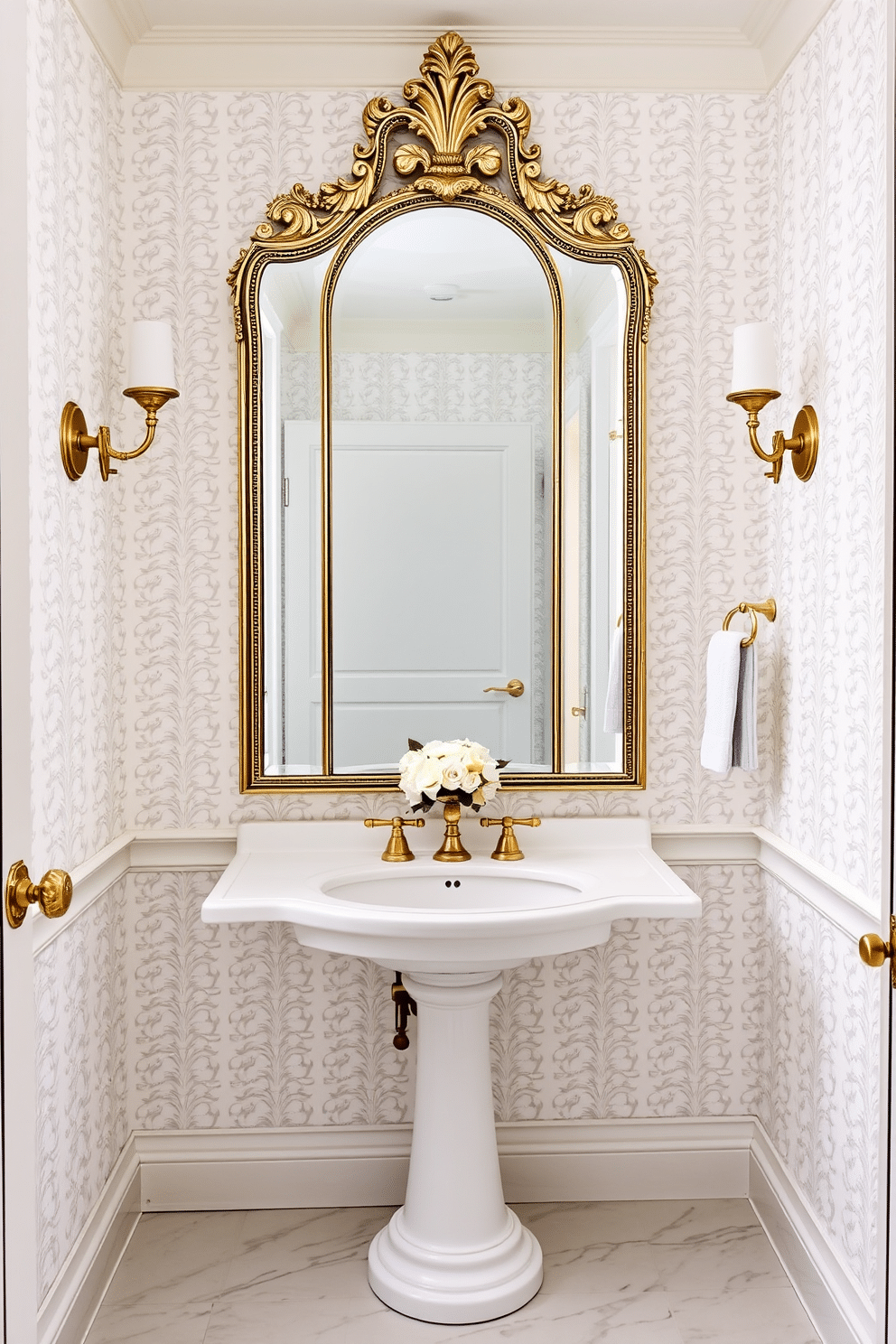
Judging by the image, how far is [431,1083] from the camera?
1.99m

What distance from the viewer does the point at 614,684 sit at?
2.23 meters

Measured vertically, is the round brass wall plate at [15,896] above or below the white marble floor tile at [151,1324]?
above

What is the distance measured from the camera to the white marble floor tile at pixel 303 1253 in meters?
2.00

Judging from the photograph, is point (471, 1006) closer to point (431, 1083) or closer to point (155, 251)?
point (431, 1083)

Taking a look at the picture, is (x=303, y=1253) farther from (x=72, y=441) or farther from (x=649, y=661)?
(x=72, y=441)

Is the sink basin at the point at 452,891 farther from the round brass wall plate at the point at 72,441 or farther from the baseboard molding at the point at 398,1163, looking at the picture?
the round brass wall plate at the point at 72,441

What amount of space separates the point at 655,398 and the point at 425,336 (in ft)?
1.64

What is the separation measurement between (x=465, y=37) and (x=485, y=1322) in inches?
97.4

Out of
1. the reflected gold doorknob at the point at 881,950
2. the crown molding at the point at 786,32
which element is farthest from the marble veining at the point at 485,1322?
the crown molding at the point at 786,32

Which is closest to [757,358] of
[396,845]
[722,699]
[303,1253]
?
[722,699]

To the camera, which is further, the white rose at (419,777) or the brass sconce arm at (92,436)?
the white rose at (419,777)

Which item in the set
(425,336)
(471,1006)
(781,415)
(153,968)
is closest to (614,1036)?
(471,1006)

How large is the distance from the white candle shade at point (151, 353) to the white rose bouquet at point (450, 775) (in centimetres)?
85

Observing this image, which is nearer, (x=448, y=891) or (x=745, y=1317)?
(x=745, y=1317)
